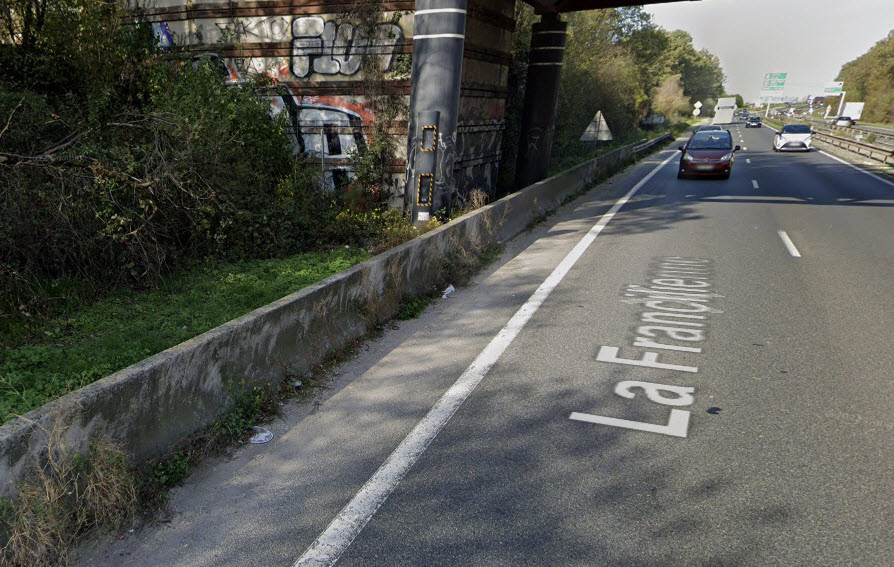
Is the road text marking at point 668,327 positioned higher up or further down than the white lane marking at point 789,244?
further down

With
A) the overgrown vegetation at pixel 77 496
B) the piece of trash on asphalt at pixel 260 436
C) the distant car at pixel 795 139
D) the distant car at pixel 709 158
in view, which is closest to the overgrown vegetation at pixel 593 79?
the distant car at pixel 709 158

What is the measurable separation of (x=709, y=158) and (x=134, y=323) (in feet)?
61.9

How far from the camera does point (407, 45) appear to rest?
11.1m

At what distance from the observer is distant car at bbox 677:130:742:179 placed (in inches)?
772

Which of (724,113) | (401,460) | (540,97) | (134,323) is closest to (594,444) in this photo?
(401,460)

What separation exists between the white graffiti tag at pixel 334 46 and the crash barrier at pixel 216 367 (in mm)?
5456

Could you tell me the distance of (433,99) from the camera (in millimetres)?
9672

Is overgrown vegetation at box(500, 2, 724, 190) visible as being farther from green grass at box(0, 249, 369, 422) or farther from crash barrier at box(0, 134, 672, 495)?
crash barrier at box(0, 134, 672, 495)

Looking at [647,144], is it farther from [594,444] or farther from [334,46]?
[594,444]

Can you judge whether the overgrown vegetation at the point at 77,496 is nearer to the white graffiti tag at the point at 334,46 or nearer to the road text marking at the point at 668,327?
the road text marking at the point at 668,327

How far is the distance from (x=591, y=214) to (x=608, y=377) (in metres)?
8.77

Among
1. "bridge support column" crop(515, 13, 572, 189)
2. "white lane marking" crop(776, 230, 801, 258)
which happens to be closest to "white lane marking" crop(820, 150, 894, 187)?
"white lane marking" crop(776, 230, 801, 258)

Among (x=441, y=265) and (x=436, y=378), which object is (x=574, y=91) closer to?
(x=441, y=265)

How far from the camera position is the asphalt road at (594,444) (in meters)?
3.07
